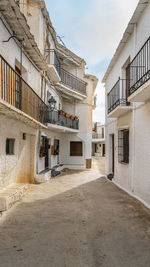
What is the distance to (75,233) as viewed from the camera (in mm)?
3871

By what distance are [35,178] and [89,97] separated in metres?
9.38

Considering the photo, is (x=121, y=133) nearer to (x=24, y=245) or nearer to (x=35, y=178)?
(x=35, y=178)

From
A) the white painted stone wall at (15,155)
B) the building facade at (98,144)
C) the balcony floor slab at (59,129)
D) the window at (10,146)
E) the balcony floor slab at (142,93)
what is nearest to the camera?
the balcony floor slab at (142,93)

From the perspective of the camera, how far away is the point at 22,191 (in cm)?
651

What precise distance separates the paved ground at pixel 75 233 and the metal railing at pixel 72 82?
991 centimetres

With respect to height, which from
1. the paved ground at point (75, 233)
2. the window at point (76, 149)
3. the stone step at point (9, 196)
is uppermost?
the window at point (76, 149)

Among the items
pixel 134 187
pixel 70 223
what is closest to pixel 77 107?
pixel 134 187

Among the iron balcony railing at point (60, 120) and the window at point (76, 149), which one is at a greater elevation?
the iron balcony railing at point (60, 120)

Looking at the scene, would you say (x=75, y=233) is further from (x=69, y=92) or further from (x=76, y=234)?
(x=69, y=92)

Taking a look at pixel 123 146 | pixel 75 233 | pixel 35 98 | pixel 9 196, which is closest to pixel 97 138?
pixel 123 146

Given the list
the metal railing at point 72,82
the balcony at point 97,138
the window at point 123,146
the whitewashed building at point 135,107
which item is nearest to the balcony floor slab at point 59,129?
the metal railing at point 72,82

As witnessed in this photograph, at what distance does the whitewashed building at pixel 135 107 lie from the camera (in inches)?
223

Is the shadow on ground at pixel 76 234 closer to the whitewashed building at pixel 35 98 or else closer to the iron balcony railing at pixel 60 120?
the whitewashed building at pixel 35 98

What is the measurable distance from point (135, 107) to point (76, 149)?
9.49m
